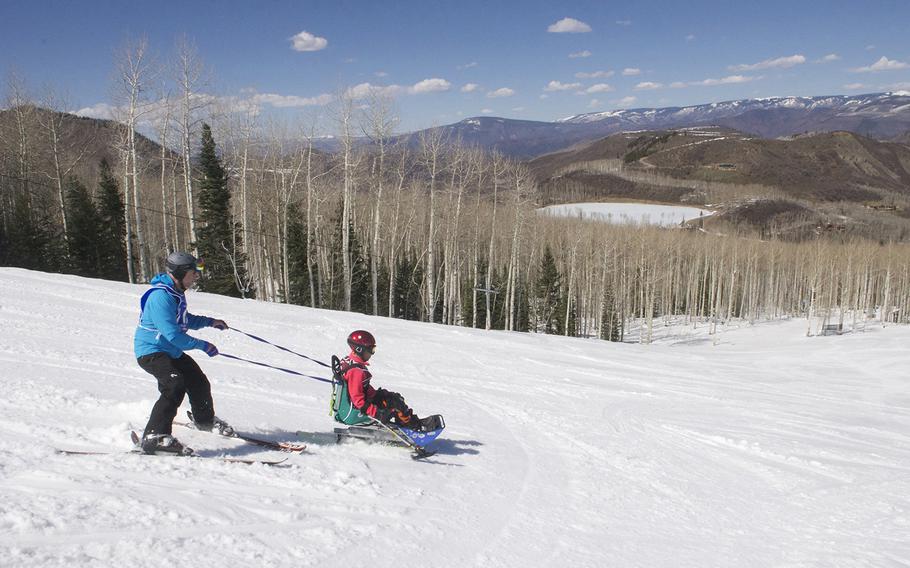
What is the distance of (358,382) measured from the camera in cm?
596

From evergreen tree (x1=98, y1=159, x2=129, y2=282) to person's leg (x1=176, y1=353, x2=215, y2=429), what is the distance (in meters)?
37.5

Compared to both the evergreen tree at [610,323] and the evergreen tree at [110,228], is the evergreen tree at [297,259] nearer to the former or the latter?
the evergreen tree at [110,228]

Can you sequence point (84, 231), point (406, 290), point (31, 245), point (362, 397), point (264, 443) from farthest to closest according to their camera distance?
point (406, 290)
point (84, 231)
point (31, 245)
point (362, 397)
point (264, 443)

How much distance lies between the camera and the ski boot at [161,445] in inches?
195

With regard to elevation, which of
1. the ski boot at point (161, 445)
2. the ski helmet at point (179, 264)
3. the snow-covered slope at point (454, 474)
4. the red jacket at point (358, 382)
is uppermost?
the ski helmet at point (179, 264)

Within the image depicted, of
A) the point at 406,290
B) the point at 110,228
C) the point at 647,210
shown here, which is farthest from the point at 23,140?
the point at 647,210

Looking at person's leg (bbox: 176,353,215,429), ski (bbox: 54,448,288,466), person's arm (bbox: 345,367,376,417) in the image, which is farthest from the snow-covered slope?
person's arm (bbox: 345,367,376,417)

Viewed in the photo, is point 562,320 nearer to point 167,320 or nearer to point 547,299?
point 547,299

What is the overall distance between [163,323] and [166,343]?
1.05 feet

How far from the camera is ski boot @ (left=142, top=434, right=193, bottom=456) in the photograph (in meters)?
4.96

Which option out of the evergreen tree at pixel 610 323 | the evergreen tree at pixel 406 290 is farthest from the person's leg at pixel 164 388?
the evergreen tree at pixel 610 323

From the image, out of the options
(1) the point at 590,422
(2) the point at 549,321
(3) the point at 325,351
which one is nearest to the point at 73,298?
(3) the point at 325,351

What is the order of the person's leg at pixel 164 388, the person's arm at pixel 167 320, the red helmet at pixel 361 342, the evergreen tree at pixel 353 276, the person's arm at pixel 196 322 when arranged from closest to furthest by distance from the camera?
1. the person's arm at pixel 167 320
2. the person's leg at pixel 164 388
3. the person's arm at pixel 196 322
4. the red helmet at pixel 361 342
5. the evergreen tree at pixel 353 276

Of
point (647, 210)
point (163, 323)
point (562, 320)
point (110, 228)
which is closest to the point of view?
point (163, 323)
